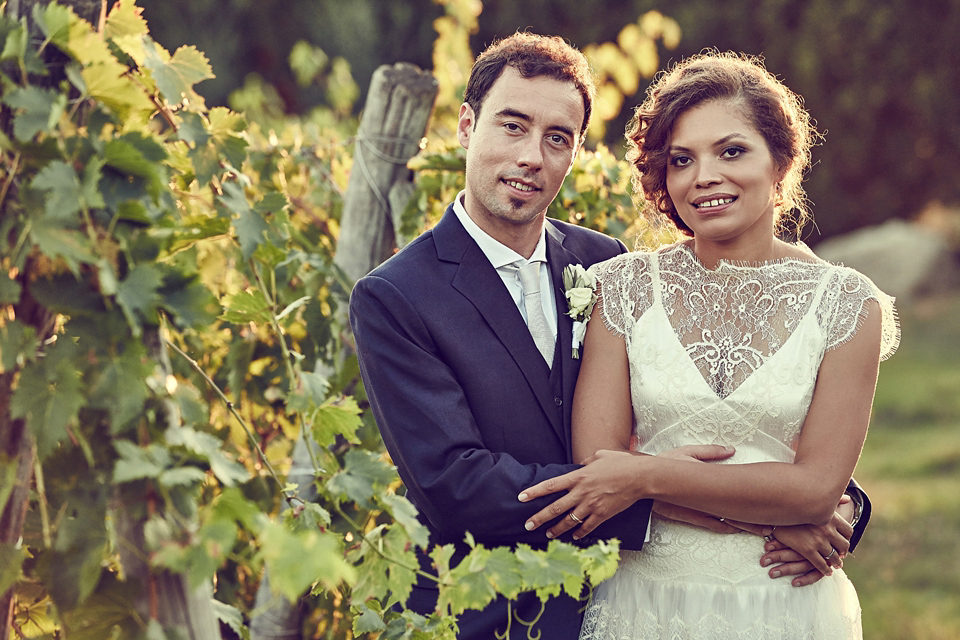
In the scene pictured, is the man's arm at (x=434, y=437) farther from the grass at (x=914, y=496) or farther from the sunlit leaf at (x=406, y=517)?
the grass at (x=914, y=496)

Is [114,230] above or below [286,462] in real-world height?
above

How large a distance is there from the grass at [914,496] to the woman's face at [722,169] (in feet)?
11.7

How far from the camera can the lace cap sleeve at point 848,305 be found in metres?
2.07

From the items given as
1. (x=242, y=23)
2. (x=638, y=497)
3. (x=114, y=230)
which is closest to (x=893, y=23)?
(x=242, y=23)

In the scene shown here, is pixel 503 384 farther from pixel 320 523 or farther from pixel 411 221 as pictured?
pixel 411 221

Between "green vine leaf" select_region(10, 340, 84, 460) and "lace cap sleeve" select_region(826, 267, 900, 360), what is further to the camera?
"lace cap sleeve" select_region(826, 267, 900, 360)

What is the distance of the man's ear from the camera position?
2432 millimetres

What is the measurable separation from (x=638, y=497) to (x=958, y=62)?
11.1m

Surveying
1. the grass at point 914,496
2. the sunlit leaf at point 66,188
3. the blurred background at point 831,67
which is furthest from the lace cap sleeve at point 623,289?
the blurred background at point 831,67

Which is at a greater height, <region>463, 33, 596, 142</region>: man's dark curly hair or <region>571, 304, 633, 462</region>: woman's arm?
<region>463, 33, 596, 142</region>: man's dark curly hair

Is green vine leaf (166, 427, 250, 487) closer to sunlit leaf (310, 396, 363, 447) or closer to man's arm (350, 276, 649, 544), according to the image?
sunlit leaf (310, 396, 363, 447)

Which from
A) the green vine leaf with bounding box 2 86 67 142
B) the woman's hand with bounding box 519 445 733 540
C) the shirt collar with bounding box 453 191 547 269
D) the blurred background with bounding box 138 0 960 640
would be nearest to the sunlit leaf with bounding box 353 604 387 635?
the woman's hand with bounding box 519 445 733 540

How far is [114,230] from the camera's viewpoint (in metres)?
1.25

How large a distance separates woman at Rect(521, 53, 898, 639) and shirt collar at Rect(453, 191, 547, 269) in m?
0.22
